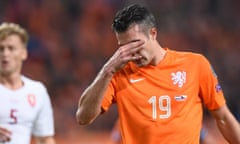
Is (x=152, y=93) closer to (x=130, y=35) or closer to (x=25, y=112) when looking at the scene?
(x=130, y=35)

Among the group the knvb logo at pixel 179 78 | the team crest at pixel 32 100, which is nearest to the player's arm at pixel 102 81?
the knvb logo at pixel 179 78

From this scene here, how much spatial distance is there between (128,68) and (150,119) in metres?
0.35

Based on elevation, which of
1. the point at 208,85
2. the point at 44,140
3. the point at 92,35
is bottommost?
the point at 44,140

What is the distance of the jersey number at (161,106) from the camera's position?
4867 millimetres

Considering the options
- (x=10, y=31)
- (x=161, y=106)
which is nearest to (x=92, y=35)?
(x=10, y=31)

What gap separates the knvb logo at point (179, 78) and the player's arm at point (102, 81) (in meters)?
0.35

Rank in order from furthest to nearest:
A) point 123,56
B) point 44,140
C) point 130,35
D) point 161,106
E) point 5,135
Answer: point 44,140 → point 5,135 → point 161,106 → point 130,35 → point 123,56

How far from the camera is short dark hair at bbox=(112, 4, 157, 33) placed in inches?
187

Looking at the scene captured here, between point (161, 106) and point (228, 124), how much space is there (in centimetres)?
46

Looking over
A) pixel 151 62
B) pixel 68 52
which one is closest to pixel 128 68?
pixel 151 62

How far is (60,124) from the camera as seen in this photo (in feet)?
37.7

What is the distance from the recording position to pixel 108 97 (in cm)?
488

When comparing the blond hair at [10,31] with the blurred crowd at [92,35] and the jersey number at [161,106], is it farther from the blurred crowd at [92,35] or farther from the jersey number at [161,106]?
the blurred crowd at [92,35]

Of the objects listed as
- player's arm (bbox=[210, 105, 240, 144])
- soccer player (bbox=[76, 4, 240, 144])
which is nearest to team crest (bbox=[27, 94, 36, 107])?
soccer player (bbox=[76, 4, 240, 144])
